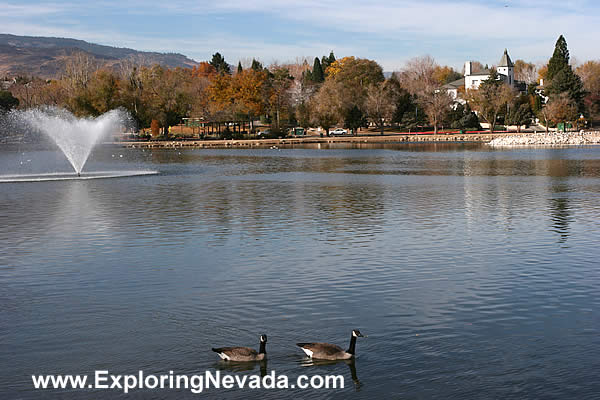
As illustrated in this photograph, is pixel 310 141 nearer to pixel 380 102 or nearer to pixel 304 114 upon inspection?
pixel 304 114

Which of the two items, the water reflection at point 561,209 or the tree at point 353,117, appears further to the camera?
the tree at point 353,117

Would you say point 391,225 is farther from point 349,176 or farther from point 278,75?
point 278,75

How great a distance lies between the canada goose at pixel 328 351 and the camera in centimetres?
1261

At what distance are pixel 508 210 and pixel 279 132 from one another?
105 m

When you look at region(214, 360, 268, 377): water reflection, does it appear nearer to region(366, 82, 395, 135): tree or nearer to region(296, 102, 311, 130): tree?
region(366, 82, 395, 135): tree

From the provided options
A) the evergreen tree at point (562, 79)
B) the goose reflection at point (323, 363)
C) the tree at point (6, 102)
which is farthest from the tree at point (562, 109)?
the goose reflection at point (323, 363)

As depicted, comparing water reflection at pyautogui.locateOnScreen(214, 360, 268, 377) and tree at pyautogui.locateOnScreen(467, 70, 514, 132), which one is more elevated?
tree at pyautogui.locateOnScreen(467, 70, 514, 132)

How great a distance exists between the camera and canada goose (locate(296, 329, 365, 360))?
1261 cm

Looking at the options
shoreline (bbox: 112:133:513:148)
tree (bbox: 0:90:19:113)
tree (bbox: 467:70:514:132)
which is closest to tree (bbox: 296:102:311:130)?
shoreline (bbox: 112:133:513:148)

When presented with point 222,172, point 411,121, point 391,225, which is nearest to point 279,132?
point 411,121

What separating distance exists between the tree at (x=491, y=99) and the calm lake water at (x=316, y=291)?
347 feet

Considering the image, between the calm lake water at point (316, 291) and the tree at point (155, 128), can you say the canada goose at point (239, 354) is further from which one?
the tree at point (155, 128)

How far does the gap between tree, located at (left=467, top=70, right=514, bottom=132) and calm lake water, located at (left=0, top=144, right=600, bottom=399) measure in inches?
4159

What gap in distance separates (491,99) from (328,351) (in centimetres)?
13360
